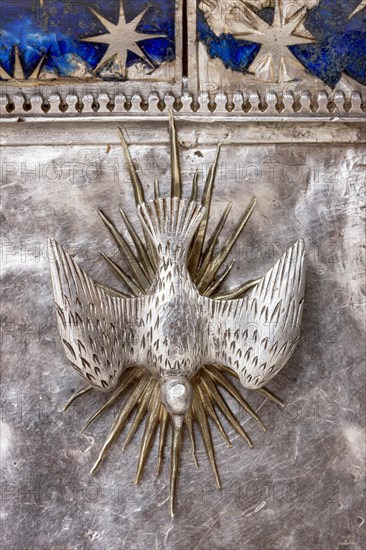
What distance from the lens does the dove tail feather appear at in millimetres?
1751

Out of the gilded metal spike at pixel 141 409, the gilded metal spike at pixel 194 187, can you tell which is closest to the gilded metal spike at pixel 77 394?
the gilded metal spike at pixel 141 409

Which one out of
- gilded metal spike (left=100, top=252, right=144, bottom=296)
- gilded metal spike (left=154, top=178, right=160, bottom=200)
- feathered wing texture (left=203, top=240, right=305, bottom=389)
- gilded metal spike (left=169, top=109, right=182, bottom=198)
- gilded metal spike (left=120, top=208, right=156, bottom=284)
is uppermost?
gilded metal spike (left=169, top=109, right=182, bottom=198)

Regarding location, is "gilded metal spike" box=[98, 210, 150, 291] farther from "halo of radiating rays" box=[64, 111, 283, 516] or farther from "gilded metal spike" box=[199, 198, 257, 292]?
"gilded metal spike" box=[199, 198, 257, 292]

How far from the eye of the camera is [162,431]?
1815 millimetres

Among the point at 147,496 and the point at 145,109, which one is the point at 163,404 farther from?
the point at 145,109

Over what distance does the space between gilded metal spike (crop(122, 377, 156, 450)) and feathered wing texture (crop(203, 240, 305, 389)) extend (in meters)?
0.14

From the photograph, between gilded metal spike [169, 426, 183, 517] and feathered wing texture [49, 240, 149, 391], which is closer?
feathered wing texture [49, 240, 149, 391]

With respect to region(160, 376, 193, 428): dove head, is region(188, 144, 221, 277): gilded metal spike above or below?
above

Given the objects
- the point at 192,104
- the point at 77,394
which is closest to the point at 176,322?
the point at 77,394

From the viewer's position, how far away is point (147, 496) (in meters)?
1.82

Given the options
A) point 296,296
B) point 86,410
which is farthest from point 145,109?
point 86,410

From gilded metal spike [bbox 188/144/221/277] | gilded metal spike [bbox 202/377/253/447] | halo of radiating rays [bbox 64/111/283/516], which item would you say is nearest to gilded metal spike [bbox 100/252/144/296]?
halo of radiating rays [bbox 64/111/283/516]

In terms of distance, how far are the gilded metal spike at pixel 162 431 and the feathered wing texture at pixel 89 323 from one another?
12cm

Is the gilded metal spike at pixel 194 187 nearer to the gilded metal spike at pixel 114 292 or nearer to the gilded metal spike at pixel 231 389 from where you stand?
the gilded metal spike at pixel 114 292
